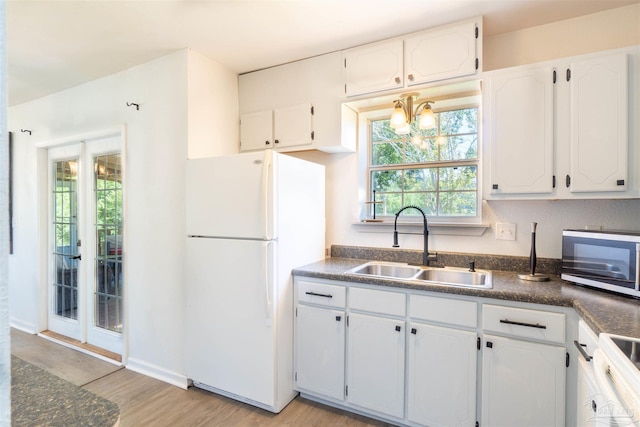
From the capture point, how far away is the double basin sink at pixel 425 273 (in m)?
2.13

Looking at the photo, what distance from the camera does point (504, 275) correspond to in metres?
2.07

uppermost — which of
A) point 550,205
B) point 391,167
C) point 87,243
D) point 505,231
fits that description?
point 391,167

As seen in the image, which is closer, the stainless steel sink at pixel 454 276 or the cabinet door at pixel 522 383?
the cabinet door at pixel 522 383

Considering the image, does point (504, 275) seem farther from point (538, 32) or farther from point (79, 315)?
point (79, 315)

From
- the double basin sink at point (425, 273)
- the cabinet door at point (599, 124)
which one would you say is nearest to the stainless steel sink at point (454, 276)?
the double basin sink at point (425, 273)

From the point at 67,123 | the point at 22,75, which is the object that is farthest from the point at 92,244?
the point at 22,75

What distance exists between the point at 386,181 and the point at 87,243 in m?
2.97

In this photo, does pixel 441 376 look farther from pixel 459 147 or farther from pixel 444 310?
pixel 459 147

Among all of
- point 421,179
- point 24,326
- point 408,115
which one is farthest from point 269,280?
point 24,326

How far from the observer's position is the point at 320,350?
216cm

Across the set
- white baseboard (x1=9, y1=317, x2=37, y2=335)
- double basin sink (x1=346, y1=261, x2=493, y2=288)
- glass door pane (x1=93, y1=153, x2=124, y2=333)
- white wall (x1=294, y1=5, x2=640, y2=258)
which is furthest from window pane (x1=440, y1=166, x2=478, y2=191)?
white baseboard (x1=9, y1=317, x2=37, y2=335)

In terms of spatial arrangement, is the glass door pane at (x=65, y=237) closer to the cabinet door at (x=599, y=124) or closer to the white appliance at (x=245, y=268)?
the white appliance at (x=245, y=268)

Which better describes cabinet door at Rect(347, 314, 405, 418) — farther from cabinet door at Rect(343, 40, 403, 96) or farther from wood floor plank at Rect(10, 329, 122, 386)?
wood floor plank at Rect(10, 329, 122, 386)

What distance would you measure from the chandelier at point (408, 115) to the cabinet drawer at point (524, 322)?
4.17ft
